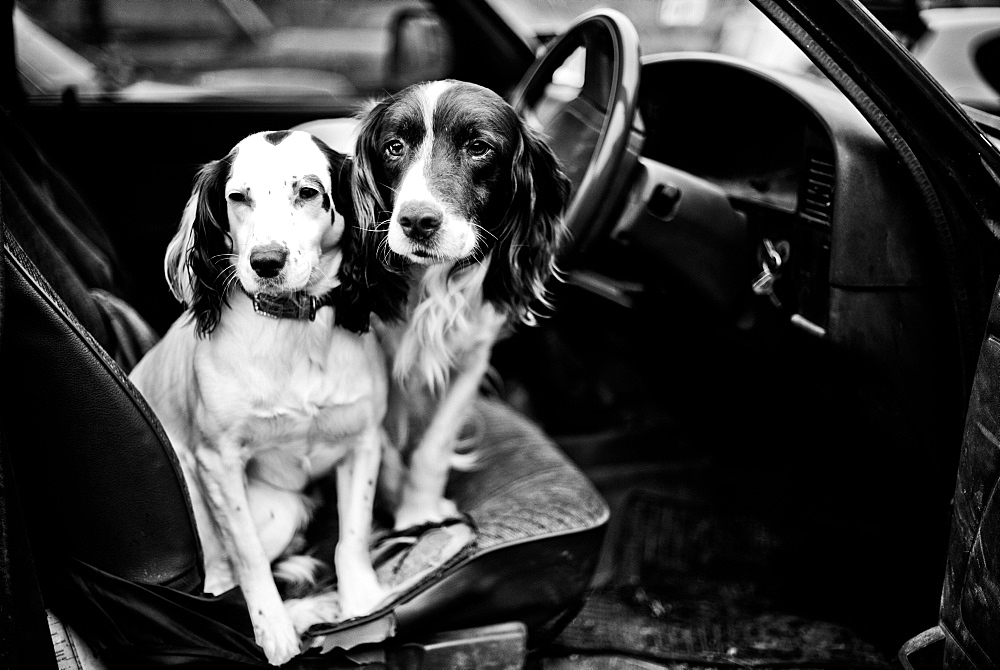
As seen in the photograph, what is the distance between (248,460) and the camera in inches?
65.9

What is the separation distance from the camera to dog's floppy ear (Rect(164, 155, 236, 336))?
1486 mm

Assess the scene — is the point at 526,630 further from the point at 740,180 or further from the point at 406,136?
the point at 740,180

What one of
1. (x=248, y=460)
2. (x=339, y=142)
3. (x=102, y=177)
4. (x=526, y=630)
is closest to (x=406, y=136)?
(x=339, y=142)

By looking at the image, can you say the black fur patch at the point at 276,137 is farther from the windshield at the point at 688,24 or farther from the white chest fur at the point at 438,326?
the windshield at the point at 688,24

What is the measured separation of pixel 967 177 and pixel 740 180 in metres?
0.79

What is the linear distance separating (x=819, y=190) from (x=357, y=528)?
3.98 feet

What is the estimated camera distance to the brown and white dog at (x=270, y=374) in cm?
144

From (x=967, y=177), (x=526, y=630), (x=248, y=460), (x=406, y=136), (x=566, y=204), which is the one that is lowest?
(x=526, y=630)

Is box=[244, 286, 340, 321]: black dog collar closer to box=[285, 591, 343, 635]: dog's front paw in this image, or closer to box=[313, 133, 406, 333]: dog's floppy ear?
box=[313, 133, 406, 333]: dog's floppy ear

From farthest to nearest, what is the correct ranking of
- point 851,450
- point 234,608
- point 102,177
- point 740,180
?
point 102,177
point 851,450
point 740,180
point 234,608

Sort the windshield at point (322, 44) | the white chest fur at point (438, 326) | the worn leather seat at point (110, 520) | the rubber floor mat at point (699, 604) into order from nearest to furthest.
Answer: the worn leather seat at point (110, 520), the white chest fur at point (438, 326), the rubber floor mat at point (699, 604), the windshield at point (322, 44)

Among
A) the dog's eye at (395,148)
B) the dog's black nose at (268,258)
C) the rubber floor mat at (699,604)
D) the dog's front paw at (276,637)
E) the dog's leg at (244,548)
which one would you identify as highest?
the dog's eye at (395,148)

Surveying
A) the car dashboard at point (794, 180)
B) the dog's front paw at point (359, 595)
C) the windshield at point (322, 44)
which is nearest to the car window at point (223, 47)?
the windshield at point (322, 44)

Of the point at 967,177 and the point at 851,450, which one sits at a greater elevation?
the point at 967,177
